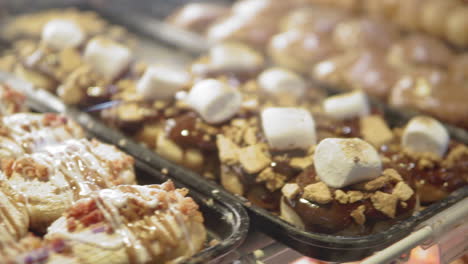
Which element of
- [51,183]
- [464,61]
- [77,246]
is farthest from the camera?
[464,61]

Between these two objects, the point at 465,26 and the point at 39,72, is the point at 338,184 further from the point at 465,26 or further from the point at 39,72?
the point at 465,26

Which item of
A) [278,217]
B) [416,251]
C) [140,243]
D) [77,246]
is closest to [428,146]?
[416,251]

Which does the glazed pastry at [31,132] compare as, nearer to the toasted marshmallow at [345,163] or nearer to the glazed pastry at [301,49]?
the toasted marshmallow at [345,163]

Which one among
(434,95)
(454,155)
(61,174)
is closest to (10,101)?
(61,174)

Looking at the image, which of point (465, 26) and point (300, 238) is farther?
point (465, 26)

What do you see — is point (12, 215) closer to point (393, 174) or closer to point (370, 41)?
point (393, 174)

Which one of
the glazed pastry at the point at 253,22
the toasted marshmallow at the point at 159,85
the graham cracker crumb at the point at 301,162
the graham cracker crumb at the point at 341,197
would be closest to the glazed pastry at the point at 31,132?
the toasted marshmallow at the point at 159,85
